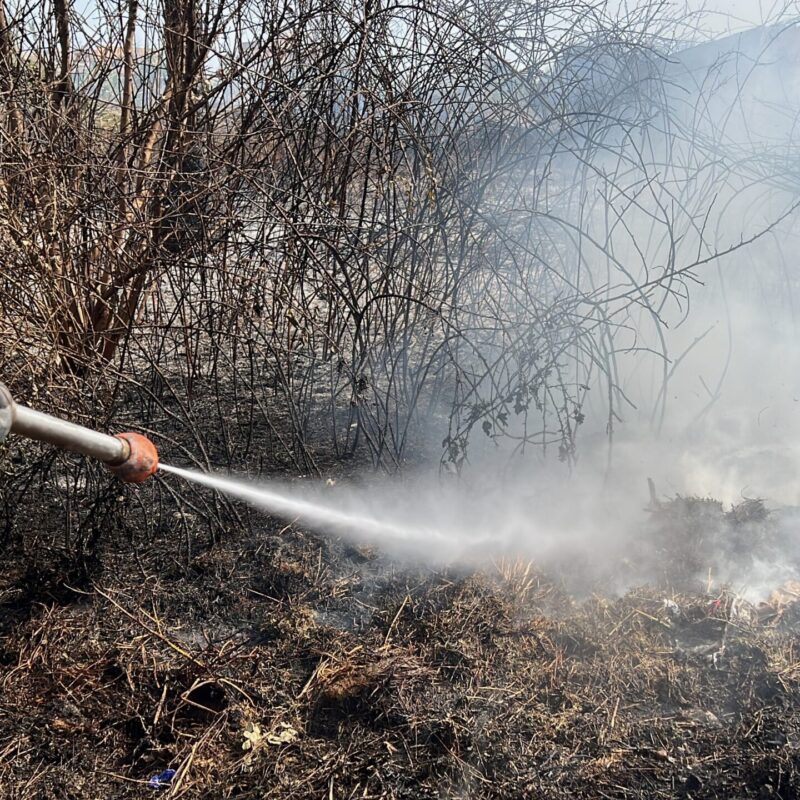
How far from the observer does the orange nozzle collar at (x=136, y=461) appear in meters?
2.49

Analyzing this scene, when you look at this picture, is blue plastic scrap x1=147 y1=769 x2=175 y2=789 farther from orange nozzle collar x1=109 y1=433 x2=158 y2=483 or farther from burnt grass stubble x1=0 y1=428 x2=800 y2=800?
orange nozzle collar x1=109 y1=433 x2=158 y2=483

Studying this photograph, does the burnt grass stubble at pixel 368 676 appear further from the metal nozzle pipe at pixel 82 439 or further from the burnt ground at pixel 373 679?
the metal nozzle pipe at pixel 82 439

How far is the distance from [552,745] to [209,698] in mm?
1388

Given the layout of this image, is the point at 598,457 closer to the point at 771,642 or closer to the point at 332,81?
the point at 771,642

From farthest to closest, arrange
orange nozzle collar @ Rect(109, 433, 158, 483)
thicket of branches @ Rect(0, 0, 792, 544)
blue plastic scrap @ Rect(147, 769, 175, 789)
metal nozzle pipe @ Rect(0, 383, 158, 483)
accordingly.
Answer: thicket of branches @ Rect(0, 0, 792, 544)
blue plastic scrap @ Rect(147, 769, 175, 789)
orange nozzle collar @ Rect(109, 433, 158, 483)
metal nozzle pipe @ Rect(0, 383, 158, 483)

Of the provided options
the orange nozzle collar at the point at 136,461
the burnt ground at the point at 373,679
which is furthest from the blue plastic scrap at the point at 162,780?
the orange nozzle collar at the point at 136,461

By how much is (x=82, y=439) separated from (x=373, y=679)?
1641mm

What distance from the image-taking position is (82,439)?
2.29 metres

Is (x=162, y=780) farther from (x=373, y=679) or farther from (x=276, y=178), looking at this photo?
(x=276, y=178)

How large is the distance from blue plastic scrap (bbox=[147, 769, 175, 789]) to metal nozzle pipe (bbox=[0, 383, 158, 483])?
1.18m

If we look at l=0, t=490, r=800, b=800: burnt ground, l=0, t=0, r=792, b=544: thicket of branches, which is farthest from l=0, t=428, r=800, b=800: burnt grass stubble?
l=0, t=0, r=792, b=544: thicket of branches

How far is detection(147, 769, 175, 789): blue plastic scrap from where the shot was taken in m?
2.88

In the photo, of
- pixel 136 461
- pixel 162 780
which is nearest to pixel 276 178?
pixel 136 461

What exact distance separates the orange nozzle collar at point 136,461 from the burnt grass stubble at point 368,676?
0.98 metres
